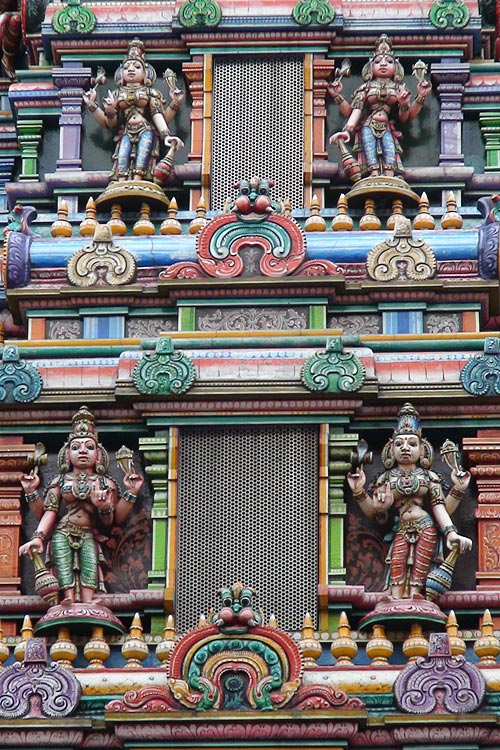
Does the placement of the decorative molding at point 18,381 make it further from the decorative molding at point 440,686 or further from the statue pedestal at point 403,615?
the decorative molding at point 440,686

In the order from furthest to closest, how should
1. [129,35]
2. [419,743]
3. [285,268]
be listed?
[129,35], [285,268], [419,743]

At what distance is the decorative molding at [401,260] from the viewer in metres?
37.6

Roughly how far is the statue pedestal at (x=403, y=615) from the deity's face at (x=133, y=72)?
30.4 ft

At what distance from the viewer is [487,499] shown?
117 ft

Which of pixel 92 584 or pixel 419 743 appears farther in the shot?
pixel 92 584

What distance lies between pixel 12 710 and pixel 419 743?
4300mm

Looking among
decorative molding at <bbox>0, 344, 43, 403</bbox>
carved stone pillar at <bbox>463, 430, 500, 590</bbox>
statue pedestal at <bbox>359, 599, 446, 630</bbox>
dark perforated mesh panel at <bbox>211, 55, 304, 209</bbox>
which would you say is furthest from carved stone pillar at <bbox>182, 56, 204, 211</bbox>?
statue pedestal at <bbox>359, 599, 446, 630</bbox>

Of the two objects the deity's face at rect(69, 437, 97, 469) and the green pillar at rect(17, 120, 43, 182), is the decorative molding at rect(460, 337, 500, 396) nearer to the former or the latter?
the deity's face at rect(69, 437, 97, 469)

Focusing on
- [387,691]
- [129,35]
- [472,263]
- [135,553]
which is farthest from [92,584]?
[129,35]

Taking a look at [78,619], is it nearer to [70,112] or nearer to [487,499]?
[487,499]

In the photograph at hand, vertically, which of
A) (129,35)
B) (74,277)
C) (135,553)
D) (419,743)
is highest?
(129,35)

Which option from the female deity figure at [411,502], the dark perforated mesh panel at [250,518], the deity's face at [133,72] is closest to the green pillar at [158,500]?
the dark perforated mesh panel at [250,518]

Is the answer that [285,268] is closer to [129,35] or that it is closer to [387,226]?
[387,226]

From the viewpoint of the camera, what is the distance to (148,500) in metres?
35.9
